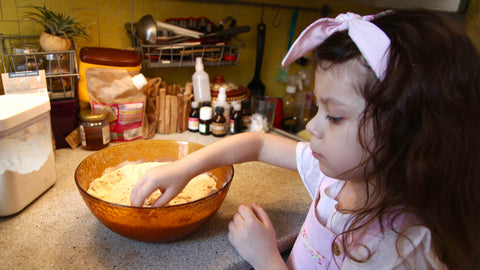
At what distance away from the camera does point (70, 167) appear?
0.96 meters

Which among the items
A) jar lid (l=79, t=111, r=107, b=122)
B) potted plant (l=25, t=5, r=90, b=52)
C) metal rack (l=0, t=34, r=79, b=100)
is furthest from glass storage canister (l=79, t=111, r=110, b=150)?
potted plant (l=25, t=5, r=90, b=52)

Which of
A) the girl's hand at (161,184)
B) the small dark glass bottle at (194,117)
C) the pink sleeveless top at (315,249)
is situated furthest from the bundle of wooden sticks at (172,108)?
the pink sleeveless top at (315,249)

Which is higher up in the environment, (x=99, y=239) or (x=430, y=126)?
(x=430, y=126)

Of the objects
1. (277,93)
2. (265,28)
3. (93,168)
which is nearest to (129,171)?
(93,168)

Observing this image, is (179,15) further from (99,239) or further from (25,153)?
(99,239)

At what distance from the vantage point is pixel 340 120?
0.50 m

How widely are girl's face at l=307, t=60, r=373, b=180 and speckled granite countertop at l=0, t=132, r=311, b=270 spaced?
0.28 metres

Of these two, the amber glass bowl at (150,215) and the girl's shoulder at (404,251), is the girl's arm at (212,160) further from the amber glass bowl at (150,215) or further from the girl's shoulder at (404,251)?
the girl's shoulder at (404,251)

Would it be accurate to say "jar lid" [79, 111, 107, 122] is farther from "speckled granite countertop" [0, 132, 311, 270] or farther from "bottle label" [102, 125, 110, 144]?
"speckled granite countertop" [0, 132, 311, 270]

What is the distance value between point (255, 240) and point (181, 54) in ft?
2.85

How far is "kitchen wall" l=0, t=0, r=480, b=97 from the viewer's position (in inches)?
41.4

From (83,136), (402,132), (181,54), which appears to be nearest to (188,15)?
(181,54)

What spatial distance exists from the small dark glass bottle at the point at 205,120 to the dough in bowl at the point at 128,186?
0.43 m

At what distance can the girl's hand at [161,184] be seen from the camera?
63 centimetres
